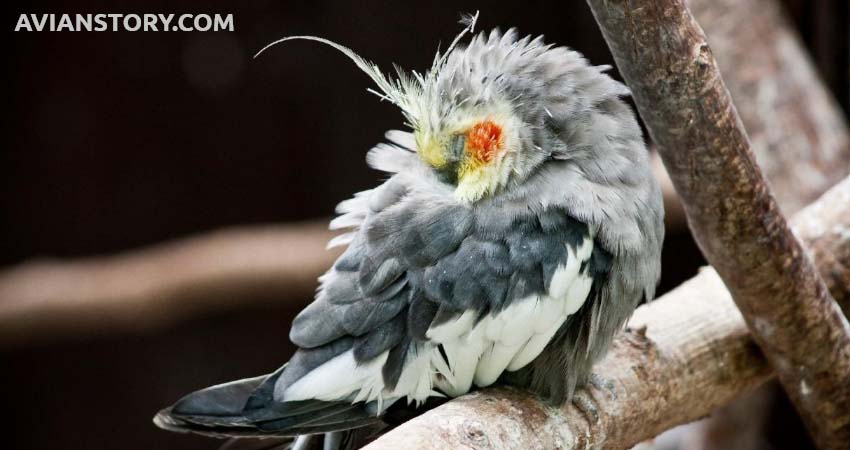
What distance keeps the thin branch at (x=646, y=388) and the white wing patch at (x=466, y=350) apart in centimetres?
7

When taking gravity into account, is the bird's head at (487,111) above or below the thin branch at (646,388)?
above

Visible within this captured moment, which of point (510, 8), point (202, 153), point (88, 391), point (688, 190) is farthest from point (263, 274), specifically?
point (688, 190)

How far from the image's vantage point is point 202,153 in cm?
342

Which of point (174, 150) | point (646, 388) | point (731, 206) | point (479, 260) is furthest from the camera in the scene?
point (174, 150)

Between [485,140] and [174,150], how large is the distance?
2187 millimetres

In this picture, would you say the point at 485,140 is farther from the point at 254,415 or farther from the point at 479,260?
the point at 254,415

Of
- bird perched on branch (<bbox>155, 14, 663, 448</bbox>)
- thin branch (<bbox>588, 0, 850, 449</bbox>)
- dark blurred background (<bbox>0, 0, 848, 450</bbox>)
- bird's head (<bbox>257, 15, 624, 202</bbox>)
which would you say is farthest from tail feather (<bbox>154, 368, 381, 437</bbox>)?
dark blurred background (<bbox>0, 0, 848, 450</bbox>)

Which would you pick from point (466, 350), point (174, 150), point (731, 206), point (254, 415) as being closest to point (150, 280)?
point (174, 150)

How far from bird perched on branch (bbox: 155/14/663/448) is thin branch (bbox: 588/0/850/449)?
0.11 meters

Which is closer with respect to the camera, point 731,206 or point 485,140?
point 485,140

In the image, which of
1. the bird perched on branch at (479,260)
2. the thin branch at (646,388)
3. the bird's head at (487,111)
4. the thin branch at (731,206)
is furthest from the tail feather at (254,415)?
the thin branch at (731,206)

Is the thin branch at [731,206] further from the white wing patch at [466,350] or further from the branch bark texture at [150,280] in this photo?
the branch bark texture at [150,280]

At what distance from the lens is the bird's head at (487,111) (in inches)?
59.0

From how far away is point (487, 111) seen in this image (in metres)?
1.50
